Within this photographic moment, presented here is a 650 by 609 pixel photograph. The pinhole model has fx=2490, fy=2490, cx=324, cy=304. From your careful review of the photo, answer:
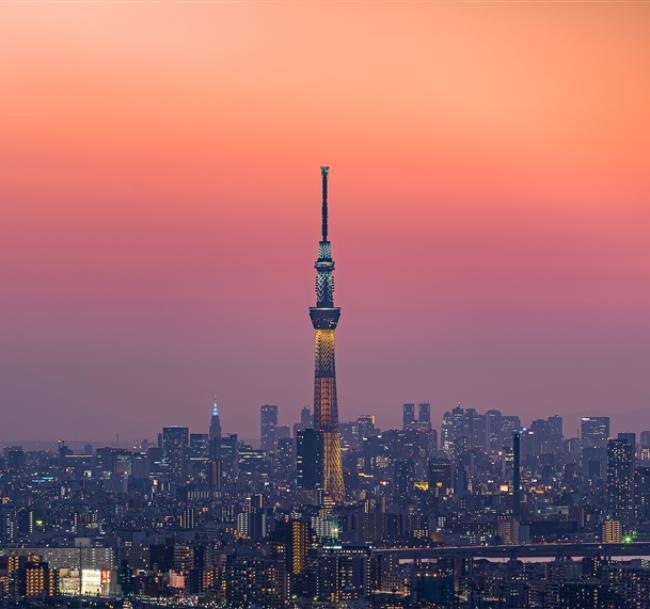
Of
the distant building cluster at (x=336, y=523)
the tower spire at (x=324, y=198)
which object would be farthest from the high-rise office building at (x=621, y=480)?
the tower spire at (x=324, y=198)

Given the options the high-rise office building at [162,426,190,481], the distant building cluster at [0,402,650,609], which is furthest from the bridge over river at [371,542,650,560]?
the high-rise office building at [162,426,190,481]

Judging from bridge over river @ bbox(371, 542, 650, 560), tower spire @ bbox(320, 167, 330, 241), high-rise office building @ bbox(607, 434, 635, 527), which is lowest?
bridge over river @ bbox(371, 542, 650, 560)

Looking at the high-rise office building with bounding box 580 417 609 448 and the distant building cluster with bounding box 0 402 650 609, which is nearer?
the distant building cluster with bounding box 0 402 650 609

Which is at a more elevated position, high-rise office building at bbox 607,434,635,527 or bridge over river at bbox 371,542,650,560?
high-rise office building at bbox 607,434,635,527

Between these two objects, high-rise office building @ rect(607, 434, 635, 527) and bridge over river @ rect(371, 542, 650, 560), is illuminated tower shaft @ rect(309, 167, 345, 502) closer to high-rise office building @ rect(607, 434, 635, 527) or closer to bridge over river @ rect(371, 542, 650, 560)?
bridge over river @ rect(371, 542, 650, 560)

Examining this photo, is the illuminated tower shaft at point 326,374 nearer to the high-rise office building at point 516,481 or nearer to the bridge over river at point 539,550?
the high-rise office building at point 516,481

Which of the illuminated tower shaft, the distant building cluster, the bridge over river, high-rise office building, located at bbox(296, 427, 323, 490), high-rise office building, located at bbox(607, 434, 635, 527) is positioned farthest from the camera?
high-rise office building, located at bbox(607, 434, 635, 527)

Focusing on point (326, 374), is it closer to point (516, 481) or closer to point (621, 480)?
point (516, 481)
